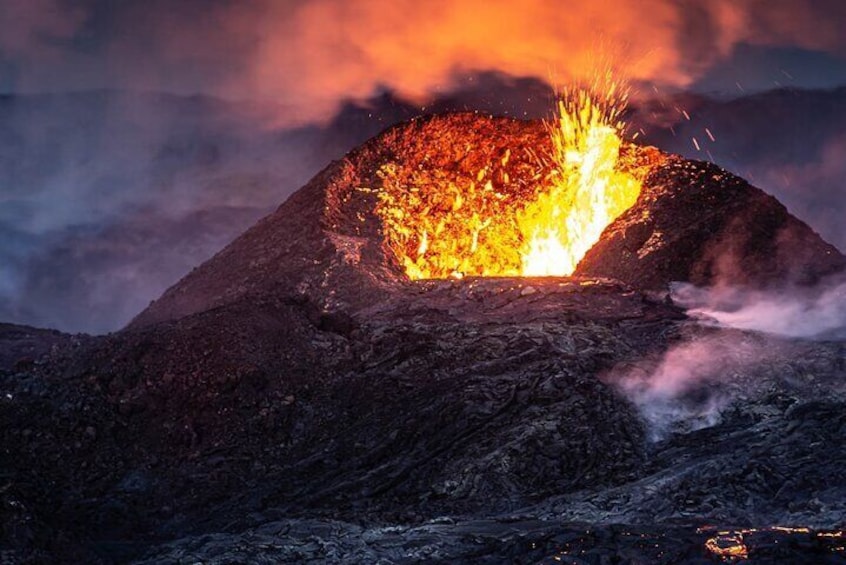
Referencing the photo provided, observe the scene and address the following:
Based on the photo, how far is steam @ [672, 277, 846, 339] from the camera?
1557 centimetres

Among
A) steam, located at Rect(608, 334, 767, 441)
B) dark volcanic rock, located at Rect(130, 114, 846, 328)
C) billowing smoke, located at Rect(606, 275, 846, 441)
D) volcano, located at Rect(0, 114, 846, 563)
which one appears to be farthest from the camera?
dark volcanic rock, located at Rect(130, 114, 846, 328)

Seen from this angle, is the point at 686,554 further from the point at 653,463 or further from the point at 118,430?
the point at 118,430

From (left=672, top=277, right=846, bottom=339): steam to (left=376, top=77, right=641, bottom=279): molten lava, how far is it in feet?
21.3

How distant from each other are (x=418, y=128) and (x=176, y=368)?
52.0 feet

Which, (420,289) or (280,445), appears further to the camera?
(420,289)

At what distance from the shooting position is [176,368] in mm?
14641

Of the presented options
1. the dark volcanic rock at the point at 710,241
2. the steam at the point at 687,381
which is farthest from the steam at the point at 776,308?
the steam at the point at 687,381

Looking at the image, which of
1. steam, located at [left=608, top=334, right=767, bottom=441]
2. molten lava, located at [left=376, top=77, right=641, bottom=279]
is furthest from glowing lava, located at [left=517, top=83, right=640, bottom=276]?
steam, located at [left=608, top=334, right=767, bottom=441]

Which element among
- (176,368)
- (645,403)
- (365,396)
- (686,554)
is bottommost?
(686,554)

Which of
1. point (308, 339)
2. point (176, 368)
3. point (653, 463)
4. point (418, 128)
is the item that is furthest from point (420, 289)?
point (418, 128)

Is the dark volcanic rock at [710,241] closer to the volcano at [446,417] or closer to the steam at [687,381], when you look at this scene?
the volcano at [446,417]

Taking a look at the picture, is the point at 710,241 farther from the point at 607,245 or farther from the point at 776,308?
the point at 776,308

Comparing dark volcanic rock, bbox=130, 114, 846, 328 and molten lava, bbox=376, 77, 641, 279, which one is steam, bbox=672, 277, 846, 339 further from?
molten lava, bbox=376, 77, 641, 279

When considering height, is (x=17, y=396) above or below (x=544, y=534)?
above
